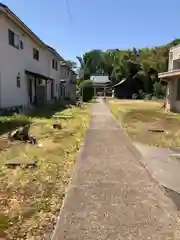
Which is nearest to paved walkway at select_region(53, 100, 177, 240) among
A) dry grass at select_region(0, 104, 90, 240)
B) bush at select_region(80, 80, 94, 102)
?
dry grass at select_region(0, 104, 90, 240)

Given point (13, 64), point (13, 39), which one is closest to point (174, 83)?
point (13, 64)

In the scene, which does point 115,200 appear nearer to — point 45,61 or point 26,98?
point 26,98

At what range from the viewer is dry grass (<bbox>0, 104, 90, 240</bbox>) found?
11.8 feet

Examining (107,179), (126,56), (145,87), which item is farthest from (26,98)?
(126,56)

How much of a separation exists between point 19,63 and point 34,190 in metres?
14.7

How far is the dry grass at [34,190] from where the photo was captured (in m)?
3.59

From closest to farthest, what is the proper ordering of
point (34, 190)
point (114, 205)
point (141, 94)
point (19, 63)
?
1. point (114, 205)
2. point (34, 190)
3. point (19, 63)
4. point (141, 94)

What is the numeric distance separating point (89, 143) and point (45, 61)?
63.3 feet

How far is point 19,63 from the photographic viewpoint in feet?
60.0

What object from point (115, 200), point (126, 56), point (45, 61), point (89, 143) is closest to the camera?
point (115, 200)

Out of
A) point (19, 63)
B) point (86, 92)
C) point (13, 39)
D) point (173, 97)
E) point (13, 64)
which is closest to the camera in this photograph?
point (13, 39)

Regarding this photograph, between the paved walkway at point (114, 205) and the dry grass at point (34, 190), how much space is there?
8.2 inches

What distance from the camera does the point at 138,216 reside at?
3.92 m

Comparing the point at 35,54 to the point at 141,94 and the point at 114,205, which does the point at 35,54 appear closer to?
the point at 114,205
